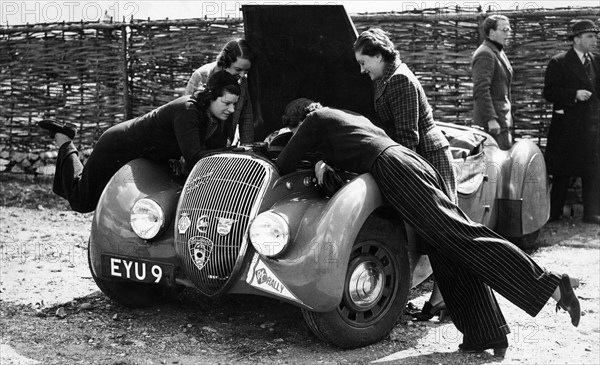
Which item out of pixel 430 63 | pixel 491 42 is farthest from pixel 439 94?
pixel 491 42

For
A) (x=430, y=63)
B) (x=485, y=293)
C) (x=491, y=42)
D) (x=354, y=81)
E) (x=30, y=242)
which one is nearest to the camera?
(x=485, y=293)

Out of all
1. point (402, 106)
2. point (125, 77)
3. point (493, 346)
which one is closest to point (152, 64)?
point (125, 77)

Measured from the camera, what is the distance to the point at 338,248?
4426 millimetres

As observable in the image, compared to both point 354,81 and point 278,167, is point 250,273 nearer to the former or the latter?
point 278,167

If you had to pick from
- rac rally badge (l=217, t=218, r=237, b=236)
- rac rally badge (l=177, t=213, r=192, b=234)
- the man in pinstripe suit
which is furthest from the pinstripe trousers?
rac rally badge (l=177, t=213, r=192, b=234)

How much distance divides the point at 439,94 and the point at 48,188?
478cm

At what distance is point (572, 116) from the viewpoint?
860cm

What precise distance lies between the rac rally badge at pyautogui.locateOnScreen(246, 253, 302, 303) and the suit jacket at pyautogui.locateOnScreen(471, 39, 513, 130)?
402cm

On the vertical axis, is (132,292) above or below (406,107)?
below

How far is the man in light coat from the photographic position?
791cm

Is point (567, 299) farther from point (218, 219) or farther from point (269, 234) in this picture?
point (218, 219)

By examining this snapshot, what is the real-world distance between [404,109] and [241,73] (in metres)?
1.53

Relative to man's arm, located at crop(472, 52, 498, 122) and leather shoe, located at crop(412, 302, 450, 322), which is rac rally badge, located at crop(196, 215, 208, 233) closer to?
leather shoe, located at crop(412, 302, 450, 322)

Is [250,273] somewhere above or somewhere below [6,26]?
below
